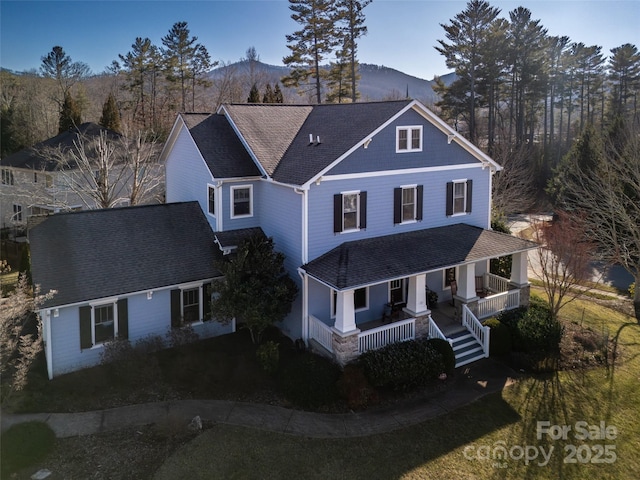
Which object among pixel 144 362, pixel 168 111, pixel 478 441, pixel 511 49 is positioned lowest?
pixel 478 441

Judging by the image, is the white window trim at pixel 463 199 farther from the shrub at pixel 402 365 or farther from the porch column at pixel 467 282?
the shrub at pixel 402 365

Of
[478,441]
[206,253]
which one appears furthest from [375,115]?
[478,441]

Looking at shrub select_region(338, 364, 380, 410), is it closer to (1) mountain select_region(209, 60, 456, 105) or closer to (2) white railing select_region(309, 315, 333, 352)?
(2) white railing select_region(309, 315, 333, 352)

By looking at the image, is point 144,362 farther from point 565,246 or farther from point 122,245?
point 565,246

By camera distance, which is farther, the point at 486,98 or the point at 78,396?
the point at 486,98

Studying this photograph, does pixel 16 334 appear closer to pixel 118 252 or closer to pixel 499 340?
pixel 118 252

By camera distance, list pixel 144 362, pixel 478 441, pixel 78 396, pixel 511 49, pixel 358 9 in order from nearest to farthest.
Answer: pixel 478 441
pixel 78 396
pixel 144 362
pixel 358 9
pixel 511 49

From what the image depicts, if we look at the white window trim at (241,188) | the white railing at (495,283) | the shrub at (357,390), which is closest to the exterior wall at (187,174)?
the white window trim at (241,188)
